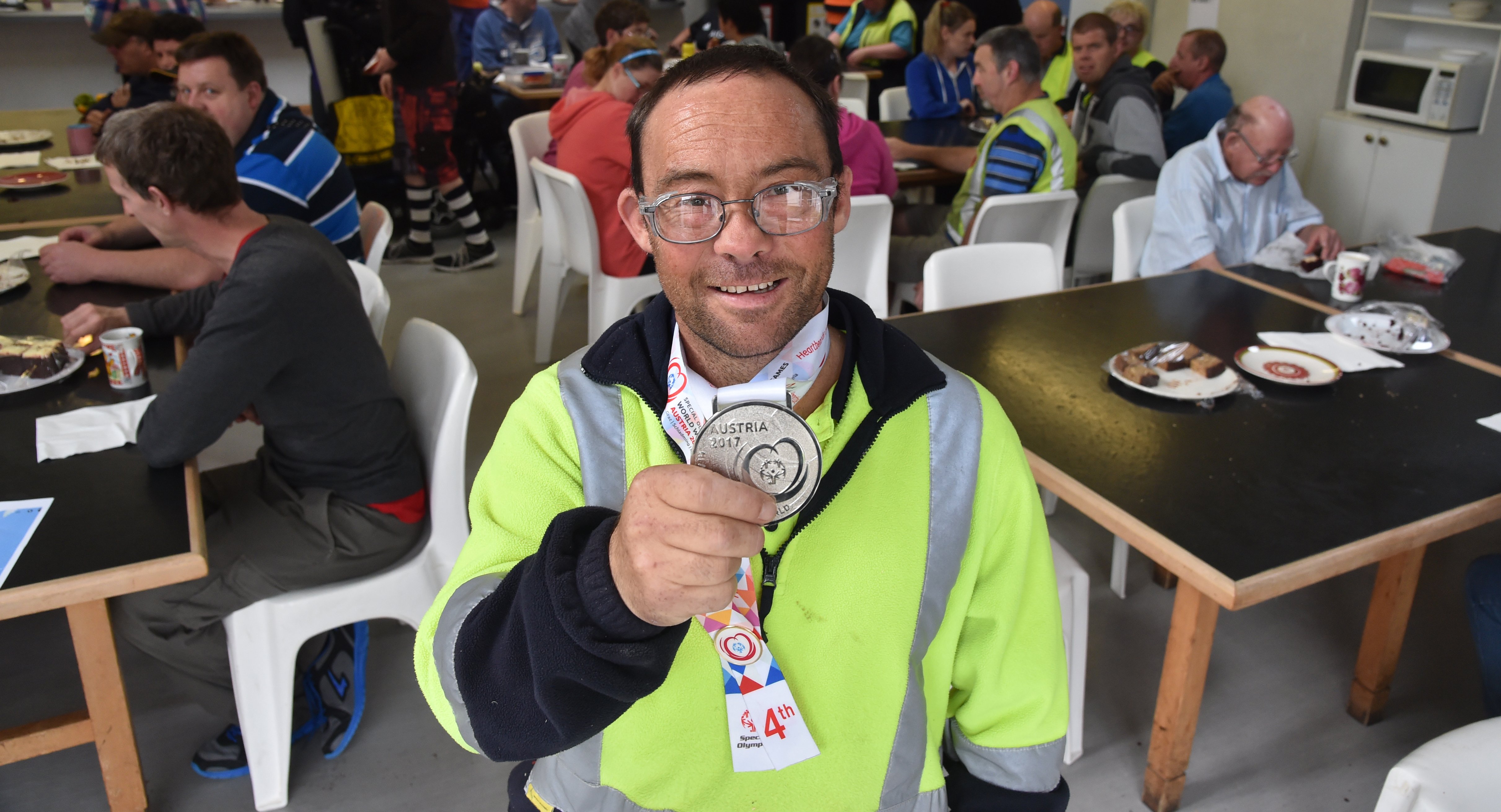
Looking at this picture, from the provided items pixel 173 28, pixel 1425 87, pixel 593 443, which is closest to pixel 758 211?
pixel 593 443

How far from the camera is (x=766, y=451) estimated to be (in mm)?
816

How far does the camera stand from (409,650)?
7.91 ft

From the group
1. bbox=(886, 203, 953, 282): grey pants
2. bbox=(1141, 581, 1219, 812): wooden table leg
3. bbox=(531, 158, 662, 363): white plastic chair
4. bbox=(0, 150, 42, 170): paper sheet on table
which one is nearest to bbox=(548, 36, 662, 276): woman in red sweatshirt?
bbox=(531, 158, 662, 363): white plastic chair

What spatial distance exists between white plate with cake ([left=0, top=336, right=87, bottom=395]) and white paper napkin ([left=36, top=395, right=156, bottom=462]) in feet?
0.51

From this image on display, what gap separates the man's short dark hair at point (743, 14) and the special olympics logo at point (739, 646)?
5002mm

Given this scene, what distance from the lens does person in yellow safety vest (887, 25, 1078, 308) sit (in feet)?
11.0

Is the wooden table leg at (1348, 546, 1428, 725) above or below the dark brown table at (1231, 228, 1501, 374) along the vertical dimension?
below

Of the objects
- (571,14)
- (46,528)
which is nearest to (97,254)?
(46,528)

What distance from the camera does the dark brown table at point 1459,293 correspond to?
232cm

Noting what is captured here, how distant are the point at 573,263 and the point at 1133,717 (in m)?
2.53

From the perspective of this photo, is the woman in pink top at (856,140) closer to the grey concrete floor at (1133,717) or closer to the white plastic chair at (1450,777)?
the grey concrete floor at (1133,717)

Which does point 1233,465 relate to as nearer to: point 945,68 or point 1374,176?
point 945,68

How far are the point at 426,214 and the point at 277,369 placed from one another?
3899mm

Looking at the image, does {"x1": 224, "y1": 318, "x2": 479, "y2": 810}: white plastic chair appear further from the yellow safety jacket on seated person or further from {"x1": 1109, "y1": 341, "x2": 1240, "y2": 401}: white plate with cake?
{"x1": 1109, "y1": 341, "x2": 1240, "y2": 401}: white plate with cake
